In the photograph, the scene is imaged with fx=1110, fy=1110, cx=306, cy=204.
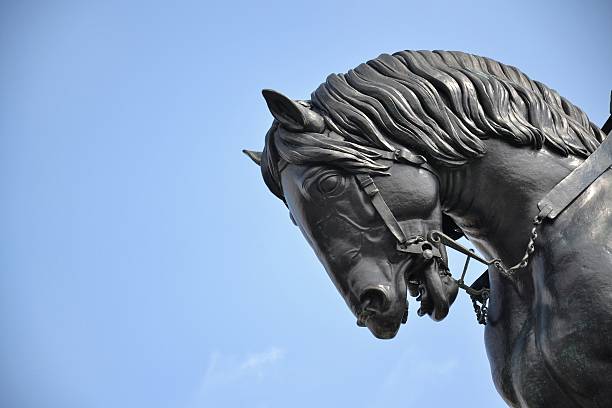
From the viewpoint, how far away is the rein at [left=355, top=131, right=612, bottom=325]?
15.6 feet

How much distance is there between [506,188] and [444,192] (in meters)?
0.28

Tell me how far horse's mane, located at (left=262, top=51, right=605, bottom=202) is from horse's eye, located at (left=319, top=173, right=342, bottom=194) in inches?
2.4

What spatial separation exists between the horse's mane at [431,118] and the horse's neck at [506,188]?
51mm

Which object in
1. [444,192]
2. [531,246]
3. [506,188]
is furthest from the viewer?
[444,192]

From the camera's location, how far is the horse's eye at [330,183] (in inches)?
193

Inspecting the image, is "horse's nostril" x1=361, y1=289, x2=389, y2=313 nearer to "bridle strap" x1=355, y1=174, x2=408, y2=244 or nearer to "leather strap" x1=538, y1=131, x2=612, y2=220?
"bridle strap" x1=355, y1=174, x2=408, y2=244

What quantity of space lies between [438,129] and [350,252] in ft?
2.18

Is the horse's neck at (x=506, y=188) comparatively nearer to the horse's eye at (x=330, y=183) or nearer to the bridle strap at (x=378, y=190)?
the bridle strap at (x=378, y=190)

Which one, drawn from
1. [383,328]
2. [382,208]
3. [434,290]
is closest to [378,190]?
[382,208]

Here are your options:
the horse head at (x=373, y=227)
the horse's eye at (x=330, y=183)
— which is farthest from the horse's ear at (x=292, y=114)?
the horse's eye at (x=330, y=183)

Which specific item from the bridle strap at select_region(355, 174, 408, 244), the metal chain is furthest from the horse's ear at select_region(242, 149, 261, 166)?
the metal chain

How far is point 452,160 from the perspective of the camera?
4852 millimetres

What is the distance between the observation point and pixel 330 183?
4.91 m

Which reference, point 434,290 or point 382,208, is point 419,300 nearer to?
point 434,290
